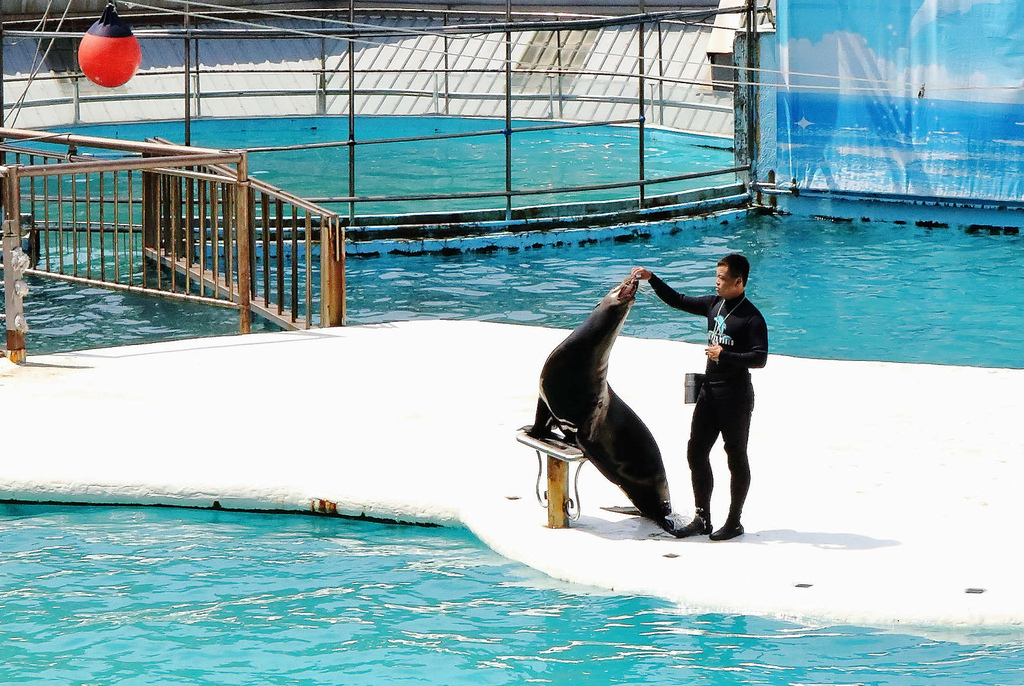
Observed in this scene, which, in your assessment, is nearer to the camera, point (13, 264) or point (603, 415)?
point (603, 415)

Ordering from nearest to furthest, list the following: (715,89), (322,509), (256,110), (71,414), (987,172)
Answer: (322,509) < (71,414) < (987,172) < (715,89) < (256,110)

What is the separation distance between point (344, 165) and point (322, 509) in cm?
1538

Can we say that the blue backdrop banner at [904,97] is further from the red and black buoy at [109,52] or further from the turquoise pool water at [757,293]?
the red and black buoy at [109,52]

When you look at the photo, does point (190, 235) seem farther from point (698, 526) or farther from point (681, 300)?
point (698, 526)

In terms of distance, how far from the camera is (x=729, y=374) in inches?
255

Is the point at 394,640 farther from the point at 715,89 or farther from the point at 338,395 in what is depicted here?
the point at 715,89

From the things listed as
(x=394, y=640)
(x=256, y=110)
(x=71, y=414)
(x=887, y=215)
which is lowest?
(x=394, y=640)

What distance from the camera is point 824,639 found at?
598 centimetres

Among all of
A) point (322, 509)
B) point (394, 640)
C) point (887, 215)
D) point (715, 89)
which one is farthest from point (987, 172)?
point (394, 640)

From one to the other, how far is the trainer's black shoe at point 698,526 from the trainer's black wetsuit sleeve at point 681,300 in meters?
0.96

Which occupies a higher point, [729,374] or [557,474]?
[729,374]

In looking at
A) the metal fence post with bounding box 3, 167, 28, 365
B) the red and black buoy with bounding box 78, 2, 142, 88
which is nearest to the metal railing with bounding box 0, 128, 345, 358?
the metal fence post with bounding box 3, 167, 28, 365

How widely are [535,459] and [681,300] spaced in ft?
5.37

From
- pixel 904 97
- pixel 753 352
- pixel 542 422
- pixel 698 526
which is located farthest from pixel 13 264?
pixel 904 97
